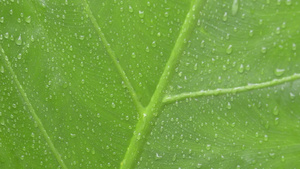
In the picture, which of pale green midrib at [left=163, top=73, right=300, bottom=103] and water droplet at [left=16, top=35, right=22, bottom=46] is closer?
pale green midrib at [left=163, top=73, right=300, bottom=103]

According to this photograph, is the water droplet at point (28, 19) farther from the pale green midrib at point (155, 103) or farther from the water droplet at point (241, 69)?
the water droplet at point (241, 69)

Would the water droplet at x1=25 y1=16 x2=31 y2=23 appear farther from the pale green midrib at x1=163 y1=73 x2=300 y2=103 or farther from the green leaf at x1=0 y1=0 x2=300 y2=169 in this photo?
the pale green midrib at x1=163 y1=73 x2=300 y2=103

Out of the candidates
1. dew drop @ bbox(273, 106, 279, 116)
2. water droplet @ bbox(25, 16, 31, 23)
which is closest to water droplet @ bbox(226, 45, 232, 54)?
dew drop @ bbox(273, 106, 279, 116)

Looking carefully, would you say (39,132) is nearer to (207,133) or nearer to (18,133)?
(18,133)

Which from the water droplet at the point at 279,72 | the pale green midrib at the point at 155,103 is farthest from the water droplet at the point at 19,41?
the water droplet at the point at 279,72

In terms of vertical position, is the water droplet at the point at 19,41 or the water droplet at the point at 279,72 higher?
the water droplet at the point at 19,41

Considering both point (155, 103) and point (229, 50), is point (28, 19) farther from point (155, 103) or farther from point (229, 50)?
point (229, 50)

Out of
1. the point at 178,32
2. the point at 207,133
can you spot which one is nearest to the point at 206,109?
the point at 207,133

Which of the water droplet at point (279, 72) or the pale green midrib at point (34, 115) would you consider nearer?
the water droplet at point (279, 72)
